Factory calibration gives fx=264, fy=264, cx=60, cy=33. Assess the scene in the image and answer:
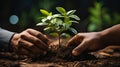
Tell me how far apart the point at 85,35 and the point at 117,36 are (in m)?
0.23

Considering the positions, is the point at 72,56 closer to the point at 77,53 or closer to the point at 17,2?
the point at 77,53

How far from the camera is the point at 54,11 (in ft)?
18.7

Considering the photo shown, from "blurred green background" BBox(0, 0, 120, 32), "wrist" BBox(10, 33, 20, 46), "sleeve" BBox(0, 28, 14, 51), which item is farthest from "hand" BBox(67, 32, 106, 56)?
"blurred green background" BBox(0, 0, 120, 32)

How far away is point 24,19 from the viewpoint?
556 cm

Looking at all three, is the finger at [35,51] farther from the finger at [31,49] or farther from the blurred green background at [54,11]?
the blurred green background at [54,11]

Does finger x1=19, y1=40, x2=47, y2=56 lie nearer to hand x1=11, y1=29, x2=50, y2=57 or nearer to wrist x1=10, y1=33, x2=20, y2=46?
hand x1=11, y1=29, x2=50, y2=57

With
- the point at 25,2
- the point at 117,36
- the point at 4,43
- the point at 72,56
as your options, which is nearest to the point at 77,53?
the point at 72,56

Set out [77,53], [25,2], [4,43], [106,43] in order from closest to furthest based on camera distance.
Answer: [77,53], [106,43], [4,43], [25,2]

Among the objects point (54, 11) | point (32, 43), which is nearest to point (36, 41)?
point (32, 43)

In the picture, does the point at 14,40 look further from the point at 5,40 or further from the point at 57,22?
the point at 57,22

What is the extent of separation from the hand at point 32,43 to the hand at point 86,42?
7.0 inches

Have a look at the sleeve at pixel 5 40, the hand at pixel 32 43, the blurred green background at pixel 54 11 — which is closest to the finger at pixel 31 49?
the hand at pixel 32 43

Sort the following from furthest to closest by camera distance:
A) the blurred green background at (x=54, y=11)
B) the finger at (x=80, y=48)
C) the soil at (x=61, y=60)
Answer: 1. the blurred green background at (x=54, y=11)
2. the finger at (x=80, y=48)
3. the soil at (x=61, y=60)

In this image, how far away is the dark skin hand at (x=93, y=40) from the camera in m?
1.72
